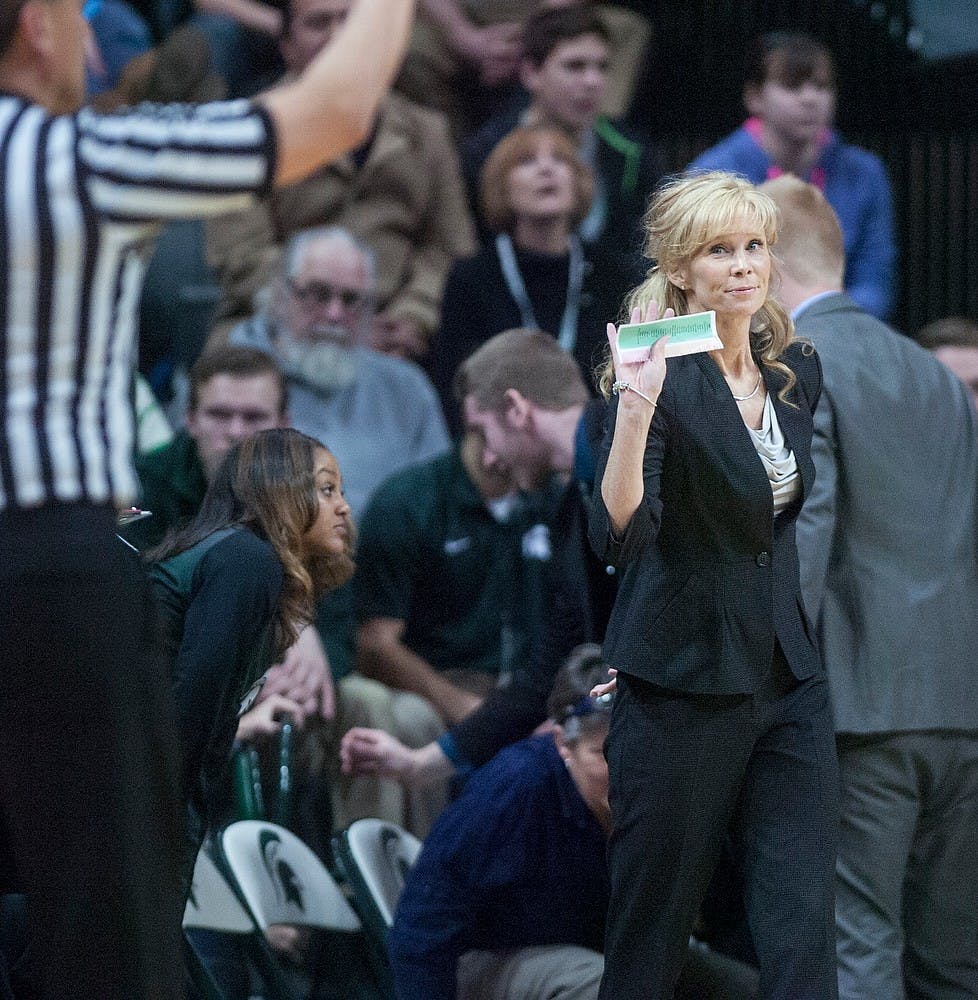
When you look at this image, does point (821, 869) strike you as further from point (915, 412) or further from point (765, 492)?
point (915, 412)

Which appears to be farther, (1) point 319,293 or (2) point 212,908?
(1) point 319,293

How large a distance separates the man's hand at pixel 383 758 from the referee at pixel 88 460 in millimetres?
1936

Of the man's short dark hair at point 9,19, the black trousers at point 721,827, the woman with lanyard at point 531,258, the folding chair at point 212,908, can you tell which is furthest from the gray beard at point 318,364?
the man's short dark hair at point 9,19

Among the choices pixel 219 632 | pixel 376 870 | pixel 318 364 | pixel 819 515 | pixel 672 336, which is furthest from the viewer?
pixel 318 364

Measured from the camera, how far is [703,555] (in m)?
3.01

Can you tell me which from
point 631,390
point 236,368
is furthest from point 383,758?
point 631,390

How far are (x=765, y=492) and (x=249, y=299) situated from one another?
3.43 m

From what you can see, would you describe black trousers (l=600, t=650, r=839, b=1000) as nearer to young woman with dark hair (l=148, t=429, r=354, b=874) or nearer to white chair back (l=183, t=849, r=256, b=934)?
young woman with dark hair (l=148, t=429, r=354, b=874)

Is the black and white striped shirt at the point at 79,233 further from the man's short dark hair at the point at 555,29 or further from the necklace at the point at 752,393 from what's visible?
the man's short dark hair at the point at 555,29

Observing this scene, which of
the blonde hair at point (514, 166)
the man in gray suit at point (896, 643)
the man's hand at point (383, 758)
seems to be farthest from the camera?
the blonde hair at point (514, 166)

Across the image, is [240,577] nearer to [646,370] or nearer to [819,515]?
[646,370]

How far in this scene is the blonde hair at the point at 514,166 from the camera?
587cm

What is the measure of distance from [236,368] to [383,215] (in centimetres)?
142

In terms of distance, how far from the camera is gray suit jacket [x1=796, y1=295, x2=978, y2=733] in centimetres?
367
